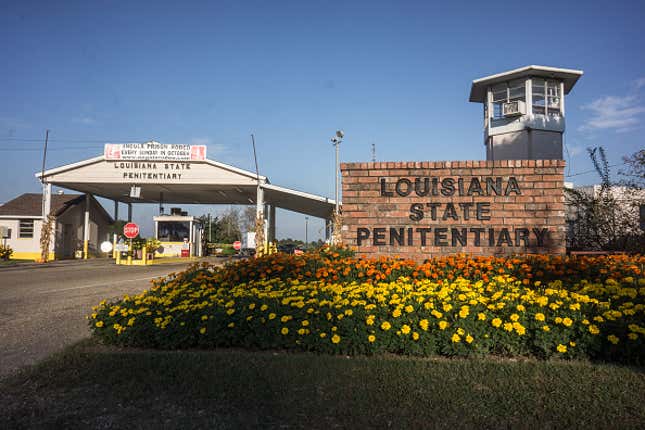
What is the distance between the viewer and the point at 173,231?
113 ft

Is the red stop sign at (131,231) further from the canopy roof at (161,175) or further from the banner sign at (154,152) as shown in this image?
the banner sign at (154,152)

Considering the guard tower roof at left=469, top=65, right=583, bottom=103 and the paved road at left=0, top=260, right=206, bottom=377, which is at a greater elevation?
the guard tower roof at left=469, top=65, right=583, bottom=103

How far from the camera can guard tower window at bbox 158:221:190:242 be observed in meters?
34.3

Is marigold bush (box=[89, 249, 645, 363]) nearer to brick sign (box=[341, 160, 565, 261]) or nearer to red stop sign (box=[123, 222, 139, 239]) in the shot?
brick sign (box=[341, 160, 565, 261])

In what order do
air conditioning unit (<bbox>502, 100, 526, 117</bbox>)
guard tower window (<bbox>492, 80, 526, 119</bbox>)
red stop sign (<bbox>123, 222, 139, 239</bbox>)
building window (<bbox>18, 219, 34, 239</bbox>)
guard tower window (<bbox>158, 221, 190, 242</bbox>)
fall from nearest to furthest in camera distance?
red stop sign (<bbox>123, 222, 139, 239</bbox>), air conditioning unit (<bbox>502, 100, 526, 117</bbox>), guard tower window (<bbox>492, 80, 526, 119</bbox>), building window (<bbox>18, 219, 34, 239</bbox>), guard tower window (<bbox>158, 221, 190, 242</bbox>)

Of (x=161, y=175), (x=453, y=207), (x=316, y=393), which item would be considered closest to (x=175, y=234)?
(x=161, y=175)

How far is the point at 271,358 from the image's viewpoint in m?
4.59

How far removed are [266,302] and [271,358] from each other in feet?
2.65

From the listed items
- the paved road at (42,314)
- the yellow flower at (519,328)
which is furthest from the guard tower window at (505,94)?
the yellow flower at (519,328)

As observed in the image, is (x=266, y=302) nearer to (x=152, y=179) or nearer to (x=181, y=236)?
(x=152, y=179)

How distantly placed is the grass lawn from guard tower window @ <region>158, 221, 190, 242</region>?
30727mm

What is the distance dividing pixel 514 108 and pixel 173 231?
933 inches

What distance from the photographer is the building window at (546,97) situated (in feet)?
81.8

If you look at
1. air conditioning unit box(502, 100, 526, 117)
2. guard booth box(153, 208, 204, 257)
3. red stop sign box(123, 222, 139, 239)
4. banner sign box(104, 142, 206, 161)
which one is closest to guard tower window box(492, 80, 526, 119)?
air conditioning unit box(502, 100, 526, 117)
